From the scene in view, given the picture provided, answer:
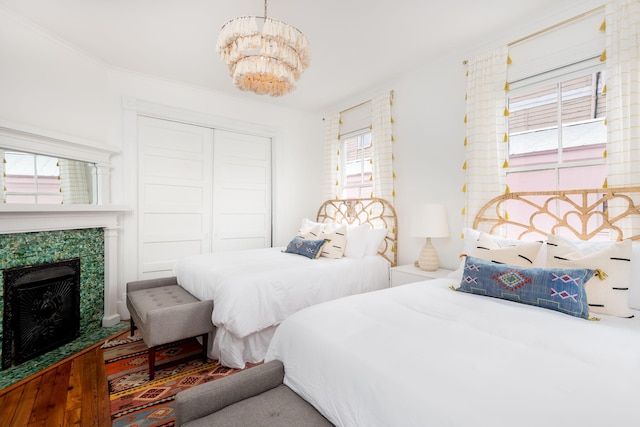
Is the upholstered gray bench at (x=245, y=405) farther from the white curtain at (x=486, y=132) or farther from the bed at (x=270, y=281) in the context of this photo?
A: the white curtain at (x=486, y=132)

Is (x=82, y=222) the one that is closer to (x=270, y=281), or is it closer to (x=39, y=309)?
(x=39, y=309)

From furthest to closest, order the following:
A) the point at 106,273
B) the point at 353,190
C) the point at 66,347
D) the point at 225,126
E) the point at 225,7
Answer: the point at 353,190, the point at 225,126, the point at 106,273, the point at 66,347, the point at 225,7

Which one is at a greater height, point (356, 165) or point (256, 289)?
point (356, 165)

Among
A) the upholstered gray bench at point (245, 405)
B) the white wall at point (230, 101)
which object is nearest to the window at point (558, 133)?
the white wall at point (230, 101)

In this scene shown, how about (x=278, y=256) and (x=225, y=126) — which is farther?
(x=225, y=126)

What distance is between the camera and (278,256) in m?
3.23

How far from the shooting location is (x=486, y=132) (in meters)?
2.72

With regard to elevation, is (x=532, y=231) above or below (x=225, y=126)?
below

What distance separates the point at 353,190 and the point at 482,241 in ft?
7.57

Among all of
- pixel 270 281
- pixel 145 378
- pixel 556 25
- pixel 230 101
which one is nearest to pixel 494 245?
pixel 270 281

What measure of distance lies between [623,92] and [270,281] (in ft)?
9.05

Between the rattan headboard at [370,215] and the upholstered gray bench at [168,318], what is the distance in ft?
6.99

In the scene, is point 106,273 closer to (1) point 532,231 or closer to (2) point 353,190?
(2) point 353,190

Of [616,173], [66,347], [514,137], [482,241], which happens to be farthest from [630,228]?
[66,347]
